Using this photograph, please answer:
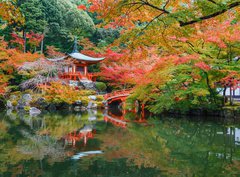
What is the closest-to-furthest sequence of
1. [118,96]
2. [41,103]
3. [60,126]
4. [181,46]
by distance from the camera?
[60,126] < [181,46] < [41,103] < [118,96]

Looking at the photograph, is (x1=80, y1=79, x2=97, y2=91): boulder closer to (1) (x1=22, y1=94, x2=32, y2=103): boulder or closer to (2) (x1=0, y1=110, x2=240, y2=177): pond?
(1) (x1=22, y1=94, x2=32, y2=103): boulder

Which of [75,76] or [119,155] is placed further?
[75,76]

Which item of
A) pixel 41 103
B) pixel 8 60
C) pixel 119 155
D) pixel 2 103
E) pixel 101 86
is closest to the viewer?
pixel 119 155

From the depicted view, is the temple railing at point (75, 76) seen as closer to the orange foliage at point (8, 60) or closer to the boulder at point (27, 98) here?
the orange foliage at point (8, 60)

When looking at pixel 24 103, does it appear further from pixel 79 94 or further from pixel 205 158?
pixel 205 158

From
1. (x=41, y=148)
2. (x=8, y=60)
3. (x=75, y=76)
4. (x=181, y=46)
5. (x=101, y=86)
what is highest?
(x=8, y=60)

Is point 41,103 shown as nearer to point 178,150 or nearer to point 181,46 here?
point 181,46

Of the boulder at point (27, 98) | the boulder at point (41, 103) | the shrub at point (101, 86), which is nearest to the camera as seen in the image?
the boulder at point (41, 103)

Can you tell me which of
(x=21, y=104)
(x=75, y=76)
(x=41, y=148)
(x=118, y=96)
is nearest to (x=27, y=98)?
(x=21, y=104)

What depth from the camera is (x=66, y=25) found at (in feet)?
100

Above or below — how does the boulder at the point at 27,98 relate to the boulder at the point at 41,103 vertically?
above

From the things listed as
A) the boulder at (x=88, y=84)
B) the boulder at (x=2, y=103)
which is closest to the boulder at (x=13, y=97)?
the boulder at (x=2, y=103)

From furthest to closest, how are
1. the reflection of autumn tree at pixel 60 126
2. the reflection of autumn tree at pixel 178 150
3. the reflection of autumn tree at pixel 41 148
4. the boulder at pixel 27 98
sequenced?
the boulder at pixel 27 98
the reflection of autumn tree at pixel 60 126
the reflection of autumn tree at pixel 41 148
the reflection of autumn tree at pixel 178 150

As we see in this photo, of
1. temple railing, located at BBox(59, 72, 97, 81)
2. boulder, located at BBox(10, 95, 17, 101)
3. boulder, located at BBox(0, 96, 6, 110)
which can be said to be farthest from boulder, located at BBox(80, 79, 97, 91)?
boulder, located at BBox(0, 96, 6, 110)
